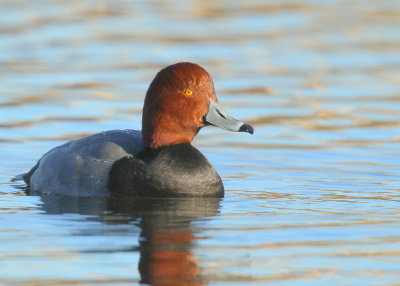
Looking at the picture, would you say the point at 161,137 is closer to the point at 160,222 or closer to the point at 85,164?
the point at 85,164

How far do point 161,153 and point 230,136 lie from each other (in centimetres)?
347

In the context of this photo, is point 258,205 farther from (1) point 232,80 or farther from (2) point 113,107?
(1) point 232,80

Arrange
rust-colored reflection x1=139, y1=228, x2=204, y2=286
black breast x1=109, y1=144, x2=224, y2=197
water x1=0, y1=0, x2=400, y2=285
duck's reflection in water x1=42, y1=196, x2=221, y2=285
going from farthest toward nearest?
black breast x1=109, y1=144, x2=224, y2=197 → water x1=0, y1=0, x2=400, y2=285 → duck's reflection in water x1=42, y1=196, x2=221, y2=285 → rust-colored reflection x1=139, y1=228, x2=204, y2=286

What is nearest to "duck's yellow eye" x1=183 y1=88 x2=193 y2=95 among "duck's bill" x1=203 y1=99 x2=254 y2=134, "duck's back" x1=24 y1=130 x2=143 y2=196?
"duck's bill" x1=203 y1=99 x2=254 y2=134

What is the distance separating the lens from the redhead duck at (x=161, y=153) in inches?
363

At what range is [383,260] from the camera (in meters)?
7.12

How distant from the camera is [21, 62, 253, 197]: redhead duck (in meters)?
9.23

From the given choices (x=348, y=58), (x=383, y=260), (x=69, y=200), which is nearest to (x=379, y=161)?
(x=69, y=200)

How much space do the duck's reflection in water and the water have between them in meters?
0.02

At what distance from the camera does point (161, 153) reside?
9383 mm

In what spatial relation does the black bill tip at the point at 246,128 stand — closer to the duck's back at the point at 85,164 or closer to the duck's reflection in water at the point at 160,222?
the duck's reflection in water at the point at 160,222

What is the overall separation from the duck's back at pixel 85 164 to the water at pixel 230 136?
0.25 metres

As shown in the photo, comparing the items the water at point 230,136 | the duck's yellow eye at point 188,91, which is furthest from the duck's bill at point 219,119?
the water at point 230,136

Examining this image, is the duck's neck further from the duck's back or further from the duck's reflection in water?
the duck's reflection in water
